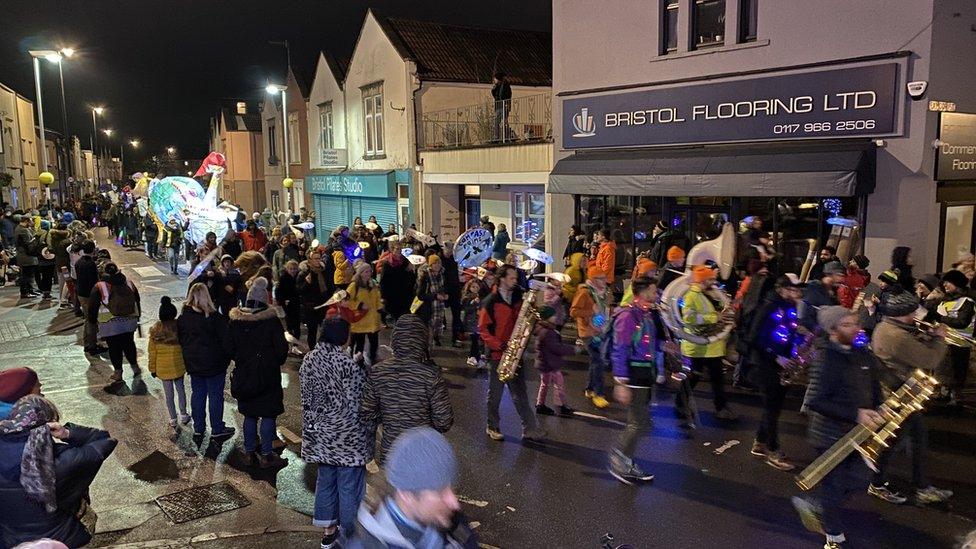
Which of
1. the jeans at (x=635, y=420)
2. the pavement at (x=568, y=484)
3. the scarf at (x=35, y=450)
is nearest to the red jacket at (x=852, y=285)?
the pavement at (x=568, y=484)

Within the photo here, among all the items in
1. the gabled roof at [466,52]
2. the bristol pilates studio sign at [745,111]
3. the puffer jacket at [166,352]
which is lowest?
the puffer jacket at [166,352]

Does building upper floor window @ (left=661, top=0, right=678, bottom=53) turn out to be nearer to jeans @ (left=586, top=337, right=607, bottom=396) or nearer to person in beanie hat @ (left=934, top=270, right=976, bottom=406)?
person in beanie hat @ (left=934, top=270, right=976, bottom=406)

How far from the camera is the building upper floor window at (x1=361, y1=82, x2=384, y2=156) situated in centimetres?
2456

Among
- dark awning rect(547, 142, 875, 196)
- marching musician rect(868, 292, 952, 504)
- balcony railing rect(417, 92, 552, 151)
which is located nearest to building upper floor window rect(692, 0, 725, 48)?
dark awning rect(547, 142, 875, 196)

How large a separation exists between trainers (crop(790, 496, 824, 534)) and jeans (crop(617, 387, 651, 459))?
1.38 metres

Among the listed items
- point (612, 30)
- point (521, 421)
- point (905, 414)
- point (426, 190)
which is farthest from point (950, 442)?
point (426, 190)

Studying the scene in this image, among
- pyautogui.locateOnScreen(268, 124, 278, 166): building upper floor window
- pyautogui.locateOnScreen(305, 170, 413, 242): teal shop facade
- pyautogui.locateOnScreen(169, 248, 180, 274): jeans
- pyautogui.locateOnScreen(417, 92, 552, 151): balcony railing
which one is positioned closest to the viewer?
pyautogui.locateOnScreen(417, 92, 552, 151): balcony railing

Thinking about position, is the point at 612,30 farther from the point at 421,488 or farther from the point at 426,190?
the point at 421,488

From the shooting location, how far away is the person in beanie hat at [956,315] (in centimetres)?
789

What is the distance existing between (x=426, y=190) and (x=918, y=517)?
58.8ft

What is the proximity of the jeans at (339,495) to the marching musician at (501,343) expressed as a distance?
2514mm

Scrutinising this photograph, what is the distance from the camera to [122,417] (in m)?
8.53

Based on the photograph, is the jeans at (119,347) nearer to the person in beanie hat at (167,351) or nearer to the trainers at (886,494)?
the person in beanie hat at (167,351)

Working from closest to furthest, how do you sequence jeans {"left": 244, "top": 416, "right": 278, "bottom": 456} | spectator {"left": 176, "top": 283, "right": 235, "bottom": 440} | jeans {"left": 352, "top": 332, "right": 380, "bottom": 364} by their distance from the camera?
jeans {"left": 244, "top": 416, "right": 278, "bottom": 456} < spectator {"left": 176, "top": 283, "right": 235, "bottom": 440} < jeans {"left": 352, "top": 332, "right": 380, "bottom": 364}
